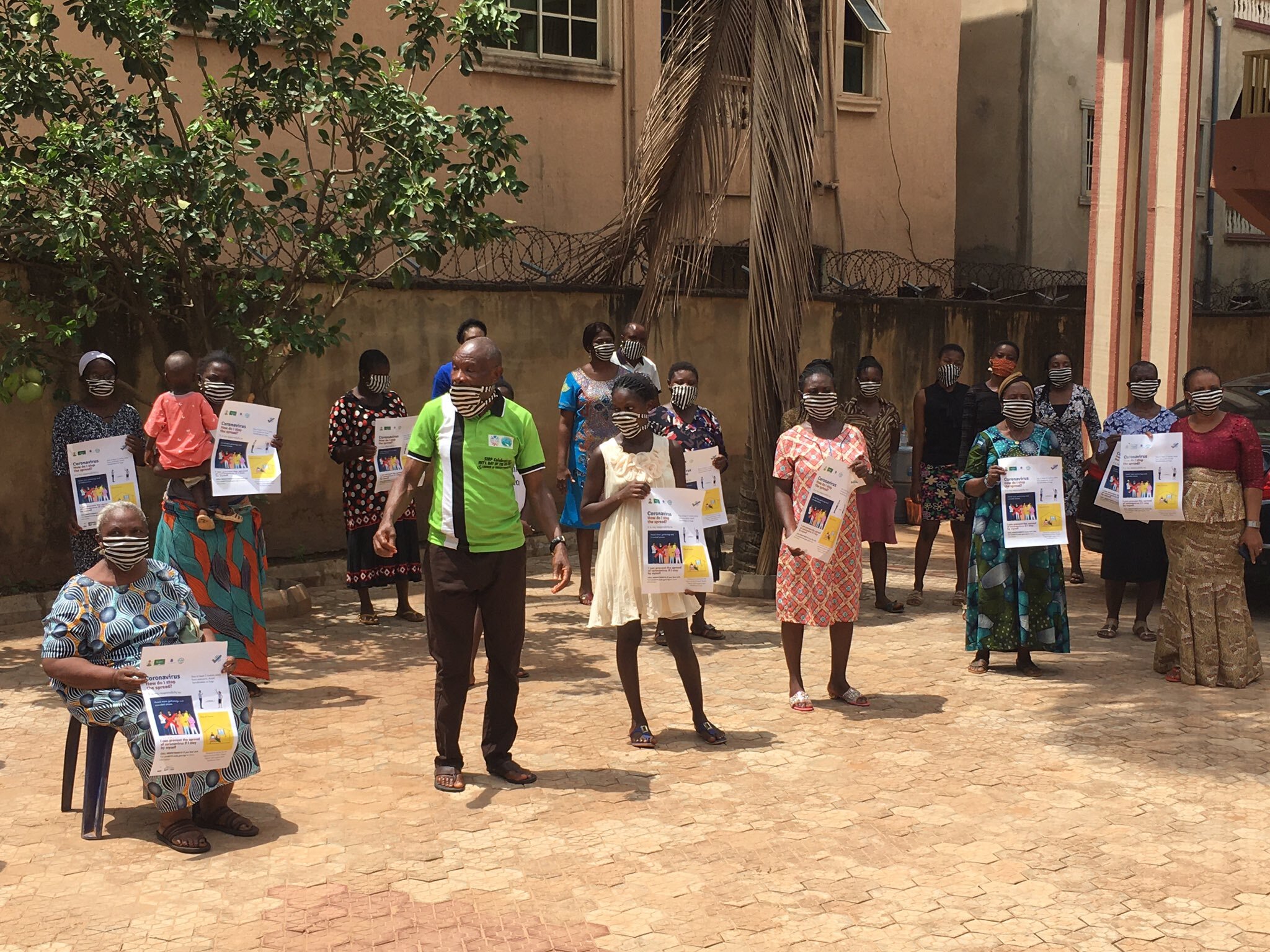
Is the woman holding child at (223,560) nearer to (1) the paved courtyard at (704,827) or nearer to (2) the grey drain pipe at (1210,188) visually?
(1) the paved courtyard at (704,827)

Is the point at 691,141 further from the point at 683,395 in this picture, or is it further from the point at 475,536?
the point at 475,536

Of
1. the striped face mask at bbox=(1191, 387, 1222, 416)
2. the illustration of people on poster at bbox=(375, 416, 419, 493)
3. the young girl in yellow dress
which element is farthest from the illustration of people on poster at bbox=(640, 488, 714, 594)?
the striped face mask at bbox=(1191, 387, 1222, 416)

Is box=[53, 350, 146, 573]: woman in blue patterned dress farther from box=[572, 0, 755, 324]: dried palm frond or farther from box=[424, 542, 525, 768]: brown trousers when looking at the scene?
box=[572, 0, 755, 324]: dried palm frond

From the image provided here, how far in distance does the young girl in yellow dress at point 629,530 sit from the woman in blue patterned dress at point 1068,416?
4.26m

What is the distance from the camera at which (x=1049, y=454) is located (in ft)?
25.6

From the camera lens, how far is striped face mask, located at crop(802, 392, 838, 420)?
7.09 metres

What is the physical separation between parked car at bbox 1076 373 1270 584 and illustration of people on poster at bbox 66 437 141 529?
21.0 ft

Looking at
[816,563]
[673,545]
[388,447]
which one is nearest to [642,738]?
[673,545]

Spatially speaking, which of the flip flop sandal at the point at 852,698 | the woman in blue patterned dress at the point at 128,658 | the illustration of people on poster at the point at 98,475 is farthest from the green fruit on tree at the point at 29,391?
the flip flop sandal at the point at 852,698

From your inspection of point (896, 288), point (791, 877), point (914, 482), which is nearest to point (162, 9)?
point (914, 482)

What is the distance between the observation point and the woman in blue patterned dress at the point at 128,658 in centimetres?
523

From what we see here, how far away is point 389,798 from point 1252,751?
3956 millimetres

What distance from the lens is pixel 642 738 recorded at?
665 centimetres

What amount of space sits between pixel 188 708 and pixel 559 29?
428 inches
